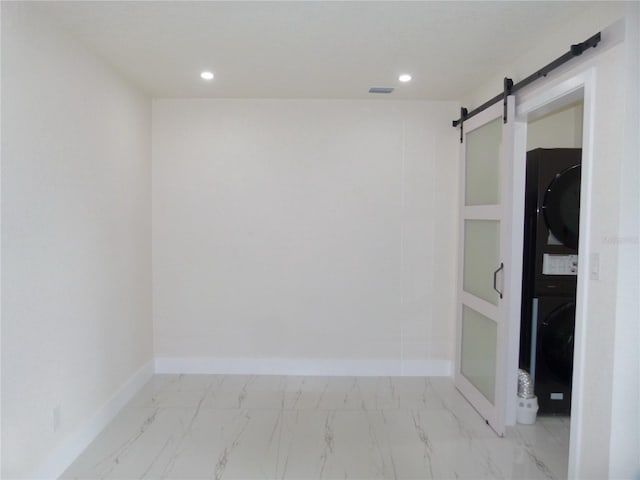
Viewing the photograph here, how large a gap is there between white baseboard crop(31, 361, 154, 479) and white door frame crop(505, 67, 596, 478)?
8.65ft

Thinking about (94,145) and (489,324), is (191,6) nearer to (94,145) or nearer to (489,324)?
(94,145)

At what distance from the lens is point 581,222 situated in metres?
2.03

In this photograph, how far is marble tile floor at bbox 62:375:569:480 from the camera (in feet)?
7.70

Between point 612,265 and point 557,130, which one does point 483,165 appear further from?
point 612,265

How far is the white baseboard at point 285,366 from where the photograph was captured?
12.3 feet

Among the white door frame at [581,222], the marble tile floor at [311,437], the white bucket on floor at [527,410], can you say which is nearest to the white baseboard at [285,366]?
the marble tile floor at [311,437]

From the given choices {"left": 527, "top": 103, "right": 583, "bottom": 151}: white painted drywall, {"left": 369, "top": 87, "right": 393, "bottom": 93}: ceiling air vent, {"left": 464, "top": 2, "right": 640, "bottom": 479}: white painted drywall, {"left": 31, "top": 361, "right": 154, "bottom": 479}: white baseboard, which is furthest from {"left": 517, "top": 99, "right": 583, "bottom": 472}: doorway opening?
{"left": 31, "top": 361, "right": 154, "bottom": 479}: white baseboard

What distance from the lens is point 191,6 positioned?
2041 millimetres

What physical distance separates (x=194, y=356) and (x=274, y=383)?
78cm

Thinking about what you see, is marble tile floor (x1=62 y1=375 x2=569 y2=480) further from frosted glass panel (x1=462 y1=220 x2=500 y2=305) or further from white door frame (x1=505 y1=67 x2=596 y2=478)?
frosted glass panel (x1=462 y1=220 x2=500 y2=305)

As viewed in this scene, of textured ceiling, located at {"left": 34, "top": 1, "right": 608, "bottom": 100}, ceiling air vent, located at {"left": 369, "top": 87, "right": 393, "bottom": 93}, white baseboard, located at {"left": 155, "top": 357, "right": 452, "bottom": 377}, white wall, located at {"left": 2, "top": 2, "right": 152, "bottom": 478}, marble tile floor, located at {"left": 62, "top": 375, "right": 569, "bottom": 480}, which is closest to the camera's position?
white wall, located at {"left": 2, "top": 2, "right": 152, "bottom": 478}

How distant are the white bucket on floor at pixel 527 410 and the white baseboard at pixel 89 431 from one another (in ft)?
9.21

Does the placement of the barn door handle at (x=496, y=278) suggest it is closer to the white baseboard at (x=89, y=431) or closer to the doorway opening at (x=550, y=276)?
the doorway opening at (x=550, y=276)

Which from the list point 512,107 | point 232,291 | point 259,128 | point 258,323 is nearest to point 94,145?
point 259,128
